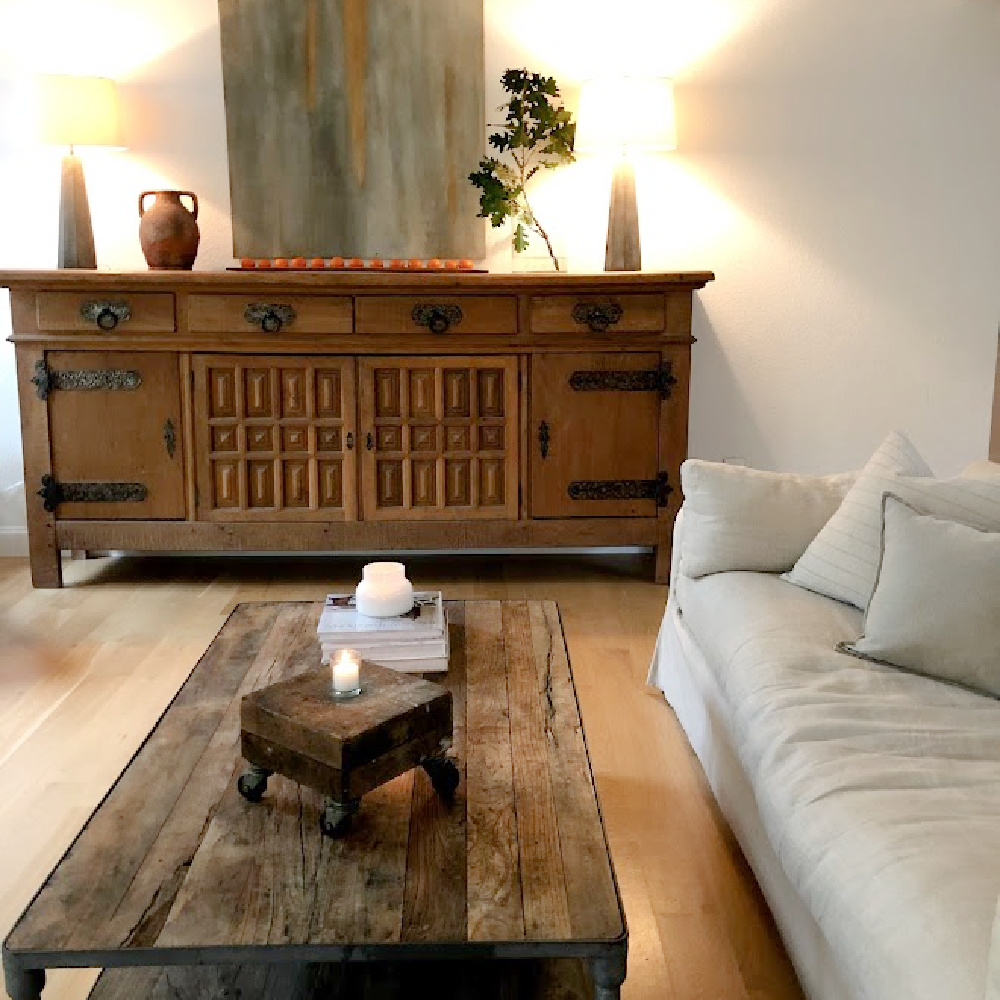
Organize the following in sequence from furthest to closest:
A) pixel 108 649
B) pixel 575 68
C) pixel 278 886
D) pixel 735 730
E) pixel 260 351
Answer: pixel 575 68 < pixel 260 351 < pixel 108 649 < pixel 735 730 < pixel 278 886

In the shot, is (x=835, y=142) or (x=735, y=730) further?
(x=835, y=142)

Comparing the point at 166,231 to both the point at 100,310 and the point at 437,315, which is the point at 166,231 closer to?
the point at 100,310

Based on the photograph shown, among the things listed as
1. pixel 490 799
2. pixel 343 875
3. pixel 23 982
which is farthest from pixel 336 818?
pixel 23 982

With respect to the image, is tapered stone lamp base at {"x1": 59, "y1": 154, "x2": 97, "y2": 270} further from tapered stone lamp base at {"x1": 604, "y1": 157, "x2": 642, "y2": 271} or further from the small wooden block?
the small wooden block

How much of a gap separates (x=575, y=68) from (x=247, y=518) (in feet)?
5.84

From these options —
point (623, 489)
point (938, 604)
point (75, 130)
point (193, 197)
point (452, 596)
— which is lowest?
point (452, 596)

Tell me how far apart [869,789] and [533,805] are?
41cm

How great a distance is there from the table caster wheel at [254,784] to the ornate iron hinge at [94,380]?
220 cm

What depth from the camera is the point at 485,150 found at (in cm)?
371

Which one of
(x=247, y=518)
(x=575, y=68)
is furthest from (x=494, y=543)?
(x=575, y=68)

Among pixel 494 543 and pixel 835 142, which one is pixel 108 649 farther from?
pixel 835 142

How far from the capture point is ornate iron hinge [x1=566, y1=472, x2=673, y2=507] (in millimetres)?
3469

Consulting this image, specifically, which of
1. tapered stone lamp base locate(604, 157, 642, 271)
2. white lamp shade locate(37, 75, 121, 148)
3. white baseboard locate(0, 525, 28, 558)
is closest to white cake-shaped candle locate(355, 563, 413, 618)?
tapered stone lamp base locate(604, 157, 642, 271)

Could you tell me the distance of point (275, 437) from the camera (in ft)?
11.2
